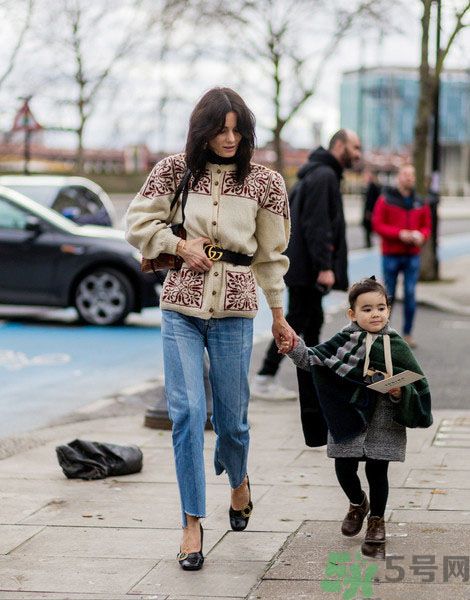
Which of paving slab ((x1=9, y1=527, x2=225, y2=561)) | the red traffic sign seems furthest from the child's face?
the red traffic sign

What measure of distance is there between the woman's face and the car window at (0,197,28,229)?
34.4ft

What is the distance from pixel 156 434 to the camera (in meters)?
8.14

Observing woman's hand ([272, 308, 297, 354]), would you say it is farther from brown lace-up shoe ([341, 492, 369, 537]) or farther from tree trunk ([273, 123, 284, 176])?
tree trunk ([273, 123, 284, 176])

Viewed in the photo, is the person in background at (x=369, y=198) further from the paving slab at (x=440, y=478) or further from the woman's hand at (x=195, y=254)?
the woman's hand at (x=195, y=254)

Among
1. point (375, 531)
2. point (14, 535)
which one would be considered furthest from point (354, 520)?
point (14, 535)

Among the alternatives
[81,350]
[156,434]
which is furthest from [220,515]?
[81,350]

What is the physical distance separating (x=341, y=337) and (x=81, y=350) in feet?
26.0

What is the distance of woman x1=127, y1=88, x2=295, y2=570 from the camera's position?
5.18 m

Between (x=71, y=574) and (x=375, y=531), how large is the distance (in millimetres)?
1211

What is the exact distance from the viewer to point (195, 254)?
202 inches

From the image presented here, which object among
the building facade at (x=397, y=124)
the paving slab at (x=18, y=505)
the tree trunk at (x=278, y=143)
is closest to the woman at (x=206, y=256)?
the paving slab at (x=18, y=505)

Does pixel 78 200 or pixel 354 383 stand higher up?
pixel 78 200

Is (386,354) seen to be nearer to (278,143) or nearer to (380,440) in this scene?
(380,440)

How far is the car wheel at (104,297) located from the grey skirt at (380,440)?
988 cm
